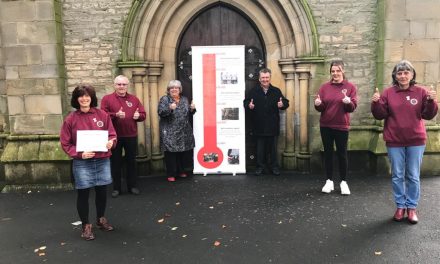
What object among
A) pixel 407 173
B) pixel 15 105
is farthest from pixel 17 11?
pixel 407 173

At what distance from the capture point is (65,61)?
251 inches

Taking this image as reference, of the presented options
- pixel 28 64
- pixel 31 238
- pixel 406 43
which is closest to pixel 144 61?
pixel 28 64

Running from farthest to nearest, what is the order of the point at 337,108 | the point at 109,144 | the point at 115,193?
the point at 115,193, the point at 337,108, the point at 109,144

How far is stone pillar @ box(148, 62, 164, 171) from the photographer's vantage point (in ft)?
21.6

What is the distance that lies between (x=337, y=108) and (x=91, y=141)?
2.95 meters

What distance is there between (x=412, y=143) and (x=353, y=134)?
223 centimetres

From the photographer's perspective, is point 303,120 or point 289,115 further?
point 289,115

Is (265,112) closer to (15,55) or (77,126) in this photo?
(77,126)

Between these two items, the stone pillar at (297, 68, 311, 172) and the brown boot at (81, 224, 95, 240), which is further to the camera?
the stone pillar at (297, 68, 311, 172)

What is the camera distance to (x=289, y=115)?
6.65 metres

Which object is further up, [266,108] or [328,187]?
[266,108]

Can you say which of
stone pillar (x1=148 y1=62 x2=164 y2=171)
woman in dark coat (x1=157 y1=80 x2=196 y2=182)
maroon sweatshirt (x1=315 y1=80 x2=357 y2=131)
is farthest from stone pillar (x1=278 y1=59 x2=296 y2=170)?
stone pillar (x1=148 y1=62 x2=164 y2=171)

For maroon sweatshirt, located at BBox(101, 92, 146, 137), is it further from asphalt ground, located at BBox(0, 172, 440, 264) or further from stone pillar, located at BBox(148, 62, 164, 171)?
stone pillar, located at BBox(148, 62, 164, 171)

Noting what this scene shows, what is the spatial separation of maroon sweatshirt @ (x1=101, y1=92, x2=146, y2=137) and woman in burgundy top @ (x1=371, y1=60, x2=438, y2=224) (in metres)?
2.96
